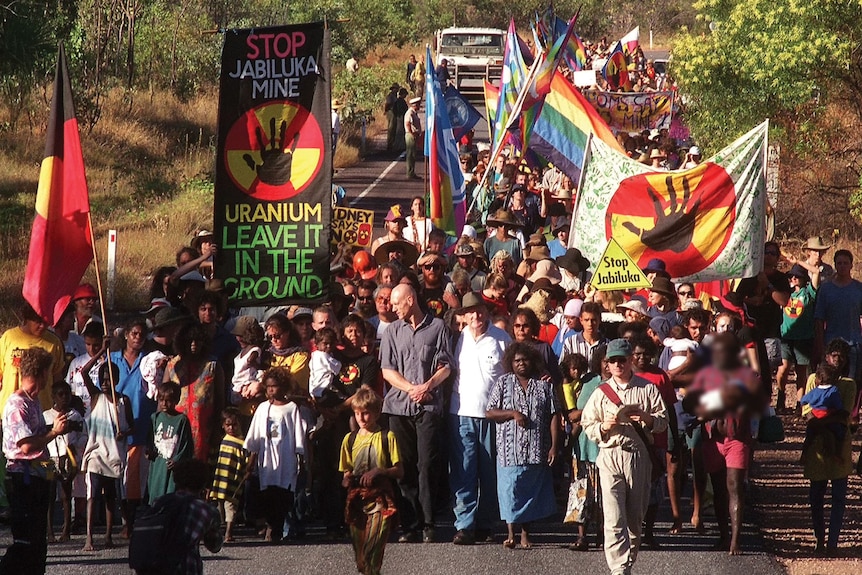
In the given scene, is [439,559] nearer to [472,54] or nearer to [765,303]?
[765,303]

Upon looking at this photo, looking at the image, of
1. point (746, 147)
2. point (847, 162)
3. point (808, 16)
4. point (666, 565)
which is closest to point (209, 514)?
point (666, 565)

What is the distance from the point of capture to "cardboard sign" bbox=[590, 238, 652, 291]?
1194 centimetres

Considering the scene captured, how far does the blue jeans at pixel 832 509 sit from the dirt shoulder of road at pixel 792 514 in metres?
0.14

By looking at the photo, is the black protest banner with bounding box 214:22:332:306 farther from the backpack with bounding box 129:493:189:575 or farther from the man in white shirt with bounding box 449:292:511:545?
the backpack with bounding box 129:493:189:575

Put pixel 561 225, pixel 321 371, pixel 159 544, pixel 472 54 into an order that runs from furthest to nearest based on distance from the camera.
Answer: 1. pixel 472 54
2. pixel 561 225
3. pixel 321 371
4. pixel 159 544

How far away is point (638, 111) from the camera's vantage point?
26.0 m

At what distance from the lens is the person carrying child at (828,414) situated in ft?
34.2

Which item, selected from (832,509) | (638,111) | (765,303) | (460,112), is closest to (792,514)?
(832,509)

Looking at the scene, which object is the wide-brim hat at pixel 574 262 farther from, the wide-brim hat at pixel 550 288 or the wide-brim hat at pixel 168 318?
the wide-brim hat at pixel 168 318

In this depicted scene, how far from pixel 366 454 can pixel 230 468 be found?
4.56 feet

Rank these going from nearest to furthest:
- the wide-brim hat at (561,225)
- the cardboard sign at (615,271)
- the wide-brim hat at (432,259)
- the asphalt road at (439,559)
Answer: the asphalt road at (439,559), the cardboard sign at (615,271), the wide-brim hat at (432,259), the wide-brim hat at (561,225)

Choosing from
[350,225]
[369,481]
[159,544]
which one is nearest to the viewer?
[159,544]

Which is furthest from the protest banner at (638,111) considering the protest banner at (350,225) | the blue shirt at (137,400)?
the blue shirt at (137,400)

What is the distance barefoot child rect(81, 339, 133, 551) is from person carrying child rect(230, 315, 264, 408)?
2.56 feet
